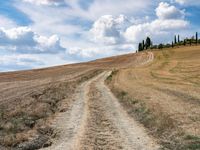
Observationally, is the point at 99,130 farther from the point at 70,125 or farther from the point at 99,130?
the point at 70,125

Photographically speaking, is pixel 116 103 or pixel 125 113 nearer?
pixel 125 113

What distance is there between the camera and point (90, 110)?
2878 cm

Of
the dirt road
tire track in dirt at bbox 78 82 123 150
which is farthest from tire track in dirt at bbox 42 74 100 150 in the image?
tire track in dirt at bbox 78 82 123 150

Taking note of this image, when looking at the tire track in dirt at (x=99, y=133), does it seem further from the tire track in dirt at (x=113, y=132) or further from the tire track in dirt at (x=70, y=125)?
the tire track in dirt at (x=70, y=125)

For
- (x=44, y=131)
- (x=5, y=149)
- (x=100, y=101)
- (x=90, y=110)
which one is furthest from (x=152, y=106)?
(x=5, y=149)

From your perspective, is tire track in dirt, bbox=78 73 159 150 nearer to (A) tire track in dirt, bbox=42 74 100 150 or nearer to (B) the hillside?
(B) the hillside

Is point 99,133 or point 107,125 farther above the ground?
point 99,133

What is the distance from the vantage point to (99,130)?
831 inches

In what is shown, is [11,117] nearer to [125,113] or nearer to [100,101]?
[125,113]

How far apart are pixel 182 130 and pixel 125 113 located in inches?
325

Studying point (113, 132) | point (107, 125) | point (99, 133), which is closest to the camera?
point (99, 133)

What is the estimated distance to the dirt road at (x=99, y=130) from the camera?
17547mm

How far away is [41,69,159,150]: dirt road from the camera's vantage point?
57.6ft

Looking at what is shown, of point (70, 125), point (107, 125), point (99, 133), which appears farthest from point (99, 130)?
point (70, 125)
